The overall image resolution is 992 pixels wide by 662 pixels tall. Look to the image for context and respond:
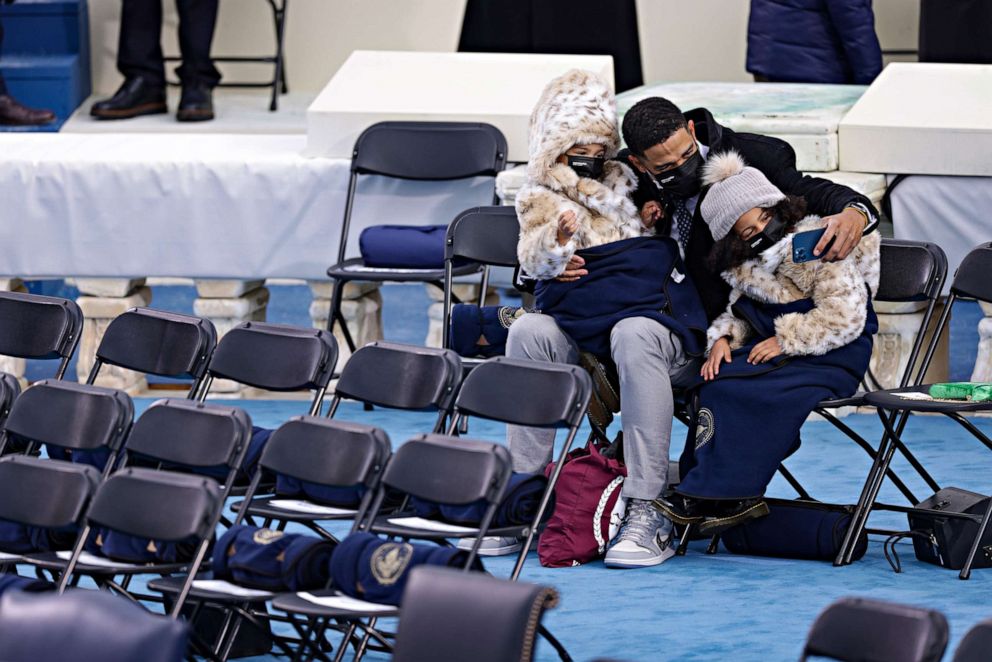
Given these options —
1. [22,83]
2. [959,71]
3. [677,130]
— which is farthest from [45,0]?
[677,130]

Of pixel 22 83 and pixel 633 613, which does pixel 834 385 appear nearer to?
pixel 633 613

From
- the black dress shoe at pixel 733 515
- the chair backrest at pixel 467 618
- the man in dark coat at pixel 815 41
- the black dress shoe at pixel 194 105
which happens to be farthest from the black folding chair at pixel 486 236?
the black dress shoe at pixel 194 105

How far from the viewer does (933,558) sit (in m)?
4.55

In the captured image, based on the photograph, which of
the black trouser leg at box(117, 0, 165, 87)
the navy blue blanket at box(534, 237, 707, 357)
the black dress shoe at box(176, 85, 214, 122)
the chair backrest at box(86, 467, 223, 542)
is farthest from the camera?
the black dress shoe at box(176, 85, 214, 122)

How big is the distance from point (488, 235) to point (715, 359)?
1.13 metres

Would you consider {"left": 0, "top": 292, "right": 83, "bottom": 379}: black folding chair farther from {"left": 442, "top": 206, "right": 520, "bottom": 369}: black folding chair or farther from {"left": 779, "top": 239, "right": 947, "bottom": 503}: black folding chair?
{"left": 779, "top": 239, "right": 947, "bottom": 503}: black folding chair

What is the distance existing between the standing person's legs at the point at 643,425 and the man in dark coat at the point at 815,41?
3028mm

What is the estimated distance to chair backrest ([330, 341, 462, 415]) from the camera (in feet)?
13.5

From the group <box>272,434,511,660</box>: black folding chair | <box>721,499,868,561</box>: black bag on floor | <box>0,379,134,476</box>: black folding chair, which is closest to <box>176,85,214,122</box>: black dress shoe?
<box>0,379,134,476</box>: black folding chair

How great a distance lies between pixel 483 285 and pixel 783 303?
159 cm

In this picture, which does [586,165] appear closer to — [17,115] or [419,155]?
[419,155]

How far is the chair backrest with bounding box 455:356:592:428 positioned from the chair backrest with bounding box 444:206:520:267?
1405 mm

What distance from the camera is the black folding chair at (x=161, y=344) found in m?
4.54

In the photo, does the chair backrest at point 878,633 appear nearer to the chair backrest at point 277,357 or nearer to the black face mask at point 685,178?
the chair backrest at point 277,357
